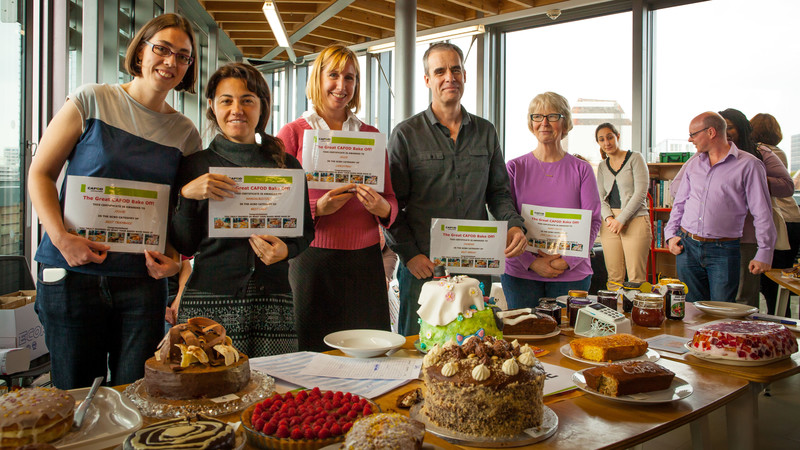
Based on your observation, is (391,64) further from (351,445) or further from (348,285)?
(351,445)

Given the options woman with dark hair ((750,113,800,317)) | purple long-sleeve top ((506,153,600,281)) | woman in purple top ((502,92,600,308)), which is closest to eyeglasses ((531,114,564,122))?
woman in purple top ((502,92,600,308))

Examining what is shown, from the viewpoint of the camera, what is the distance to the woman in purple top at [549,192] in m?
2.62

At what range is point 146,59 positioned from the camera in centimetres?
192

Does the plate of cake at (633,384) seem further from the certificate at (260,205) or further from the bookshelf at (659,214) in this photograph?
the bookshelf at (659,214)

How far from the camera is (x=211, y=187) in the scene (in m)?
1.77

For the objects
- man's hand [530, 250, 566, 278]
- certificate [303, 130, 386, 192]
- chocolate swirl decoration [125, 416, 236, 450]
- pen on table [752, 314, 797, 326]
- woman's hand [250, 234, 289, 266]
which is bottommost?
pen on table [752, 314, 797, 326]

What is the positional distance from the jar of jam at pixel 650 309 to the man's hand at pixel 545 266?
474mm

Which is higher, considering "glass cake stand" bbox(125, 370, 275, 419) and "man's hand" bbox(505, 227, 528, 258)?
"man's hand" bbox(505, 227, 528, 258)

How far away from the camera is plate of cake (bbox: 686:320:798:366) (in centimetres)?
164

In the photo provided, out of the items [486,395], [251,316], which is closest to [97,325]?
[251,316]

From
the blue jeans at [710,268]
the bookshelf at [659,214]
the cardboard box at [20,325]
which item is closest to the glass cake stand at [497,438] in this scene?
the cardboard box at [20,325]

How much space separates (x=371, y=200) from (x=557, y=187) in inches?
43.8

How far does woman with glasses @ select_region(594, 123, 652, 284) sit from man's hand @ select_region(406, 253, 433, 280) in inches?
155

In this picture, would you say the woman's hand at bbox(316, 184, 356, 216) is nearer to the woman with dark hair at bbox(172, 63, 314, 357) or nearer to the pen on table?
the woman with dark hair at bbox(172, 63, 314, 357)
